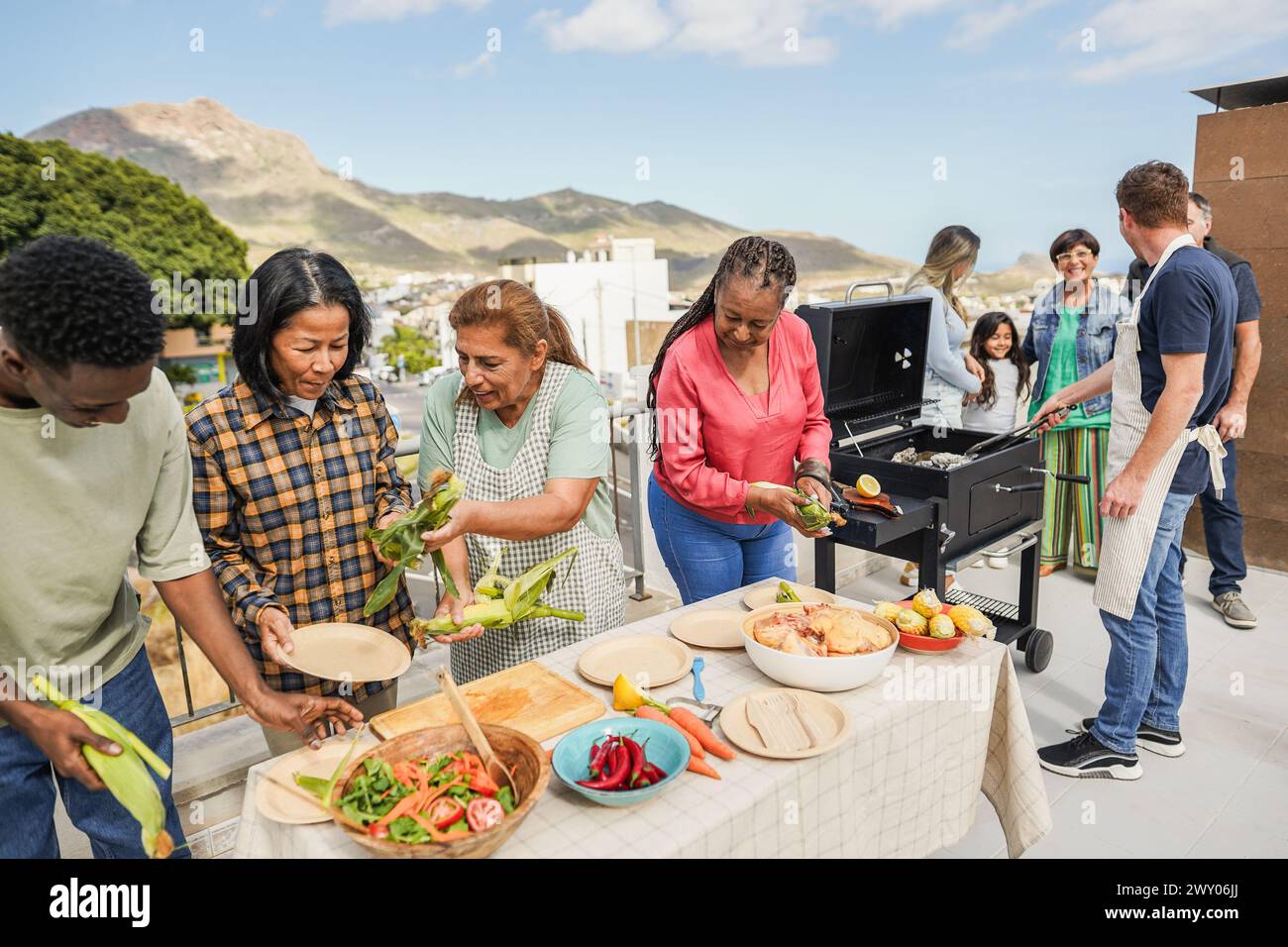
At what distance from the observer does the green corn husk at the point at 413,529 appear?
179 cm

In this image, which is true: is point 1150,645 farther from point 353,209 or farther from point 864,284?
point 353,209

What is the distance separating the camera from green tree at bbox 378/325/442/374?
167ft

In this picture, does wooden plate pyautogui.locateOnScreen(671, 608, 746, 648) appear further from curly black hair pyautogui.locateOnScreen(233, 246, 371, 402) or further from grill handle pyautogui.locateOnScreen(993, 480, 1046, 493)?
grill handle pyautogui.locateOnScreen(993, 480, 1046, 493)

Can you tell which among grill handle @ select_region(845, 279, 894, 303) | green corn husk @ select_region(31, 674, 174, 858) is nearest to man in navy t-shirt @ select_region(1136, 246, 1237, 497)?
grill handle @ select_region(845, 279, 894, 303)

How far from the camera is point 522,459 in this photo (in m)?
2.13

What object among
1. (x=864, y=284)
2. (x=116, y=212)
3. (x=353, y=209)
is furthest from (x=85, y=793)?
(x=353, y=209)

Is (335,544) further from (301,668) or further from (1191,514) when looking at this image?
(1191,514)

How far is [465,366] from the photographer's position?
2.01 meters

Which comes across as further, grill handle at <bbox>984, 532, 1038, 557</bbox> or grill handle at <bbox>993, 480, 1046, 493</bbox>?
grill handle at <bbox>984, 532, 1038, 557</bbox>

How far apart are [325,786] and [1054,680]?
338cm

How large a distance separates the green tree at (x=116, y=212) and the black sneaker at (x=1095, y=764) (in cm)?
3244

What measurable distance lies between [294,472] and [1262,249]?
5.31 m

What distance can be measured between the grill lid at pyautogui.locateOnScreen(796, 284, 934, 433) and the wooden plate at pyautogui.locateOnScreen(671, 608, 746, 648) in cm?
146
